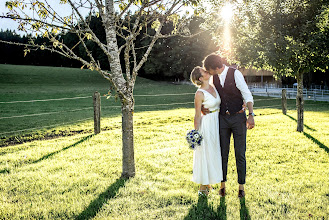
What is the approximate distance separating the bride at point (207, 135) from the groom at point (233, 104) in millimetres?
96

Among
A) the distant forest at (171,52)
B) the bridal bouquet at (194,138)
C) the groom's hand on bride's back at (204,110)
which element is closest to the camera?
the bridal bouquet at (194,138)

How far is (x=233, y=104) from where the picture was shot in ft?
14.3

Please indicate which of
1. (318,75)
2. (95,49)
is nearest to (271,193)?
(318,75)

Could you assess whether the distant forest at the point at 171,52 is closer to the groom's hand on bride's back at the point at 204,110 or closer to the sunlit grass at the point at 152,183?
the sunlit grass at the point at 152,183

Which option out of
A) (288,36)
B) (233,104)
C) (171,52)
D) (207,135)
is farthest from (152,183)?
(171,52)

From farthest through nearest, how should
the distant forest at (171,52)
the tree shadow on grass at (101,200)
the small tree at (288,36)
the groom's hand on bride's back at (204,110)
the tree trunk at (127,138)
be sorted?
the distant forest at (171,52)
the small tree at (288,36)
the tree trunk at (127,138)
the groom's hand on bride's back at (204,110)
the tree shadow on grass at (101,200)

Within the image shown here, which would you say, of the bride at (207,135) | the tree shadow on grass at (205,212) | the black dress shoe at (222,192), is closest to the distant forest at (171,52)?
the bride at (207,135)

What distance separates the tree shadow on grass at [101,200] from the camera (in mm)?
3993

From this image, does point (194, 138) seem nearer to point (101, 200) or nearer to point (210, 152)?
point (210, 152)

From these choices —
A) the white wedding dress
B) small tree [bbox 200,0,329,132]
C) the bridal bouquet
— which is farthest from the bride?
small tree [bbox 200,0,329,132]

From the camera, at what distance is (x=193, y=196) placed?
4527 mm

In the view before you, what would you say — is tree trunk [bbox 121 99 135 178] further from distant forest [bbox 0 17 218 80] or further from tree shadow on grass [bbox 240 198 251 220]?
distant forest [bbox 0 17 218 80]

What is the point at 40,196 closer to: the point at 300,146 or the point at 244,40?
the point at 300,146

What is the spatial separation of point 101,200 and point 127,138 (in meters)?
1.38
